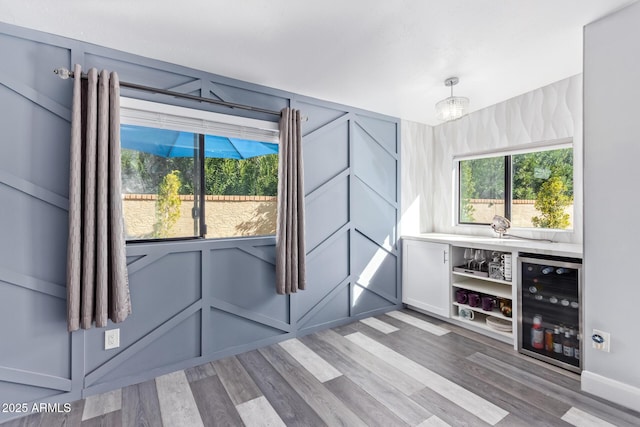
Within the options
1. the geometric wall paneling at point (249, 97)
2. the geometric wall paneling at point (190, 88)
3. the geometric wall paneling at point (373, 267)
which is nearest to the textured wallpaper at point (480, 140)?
the geometric wall paneling at point (373, 267)

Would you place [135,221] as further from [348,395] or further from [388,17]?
[388,17]

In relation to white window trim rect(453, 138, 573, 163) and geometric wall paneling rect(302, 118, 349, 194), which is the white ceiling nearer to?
geometric wall paneling rect(302, 118, 349, 194)

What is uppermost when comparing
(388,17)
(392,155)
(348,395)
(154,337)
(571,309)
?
(388,17)

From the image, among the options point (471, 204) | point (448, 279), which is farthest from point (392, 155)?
point (448, 279)

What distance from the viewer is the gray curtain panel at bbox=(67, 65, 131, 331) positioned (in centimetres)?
187

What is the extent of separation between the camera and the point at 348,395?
2.04m

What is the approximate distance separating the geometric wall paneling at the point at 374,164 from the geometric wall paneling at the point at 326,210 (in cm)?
28

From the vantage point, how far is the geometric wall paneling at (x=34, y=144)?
6.01 feet

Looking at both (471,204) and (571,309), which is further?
(471,204)

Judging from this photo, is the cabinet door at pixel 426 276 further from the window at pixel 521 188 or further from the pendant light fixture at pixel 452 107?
the pendant light fixture at pixel 452 107

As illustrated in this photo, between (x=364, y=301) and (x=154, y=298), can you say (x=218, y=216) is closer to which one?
(x=154, y=298)

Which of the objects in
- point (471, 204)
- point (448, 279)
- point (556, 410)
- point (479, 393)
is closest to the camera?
point (556, 410)

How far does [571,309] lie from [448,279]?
1.04 metres

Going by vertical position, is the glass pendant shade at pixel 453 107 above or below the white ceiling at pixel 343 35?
below
